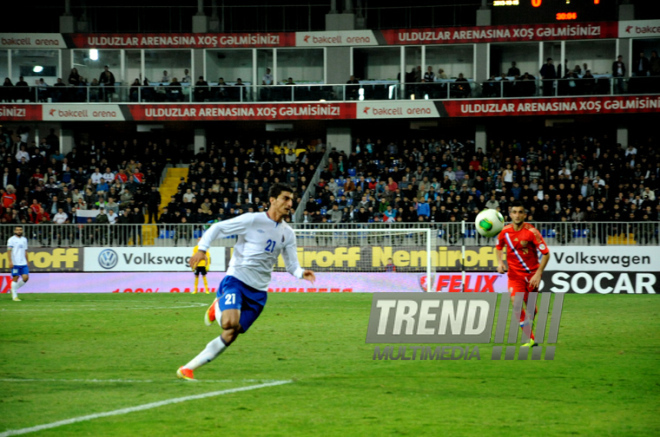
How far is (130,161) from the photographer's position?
37812 millimetres

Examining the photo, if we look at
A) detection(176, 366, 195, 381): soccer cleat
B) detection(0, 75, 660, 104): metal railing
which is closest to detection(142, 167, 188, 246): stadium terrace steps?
detection(0, 75, 660, 104): metal railing

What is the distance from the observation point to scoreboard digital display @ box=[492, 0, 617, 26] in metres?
37.3

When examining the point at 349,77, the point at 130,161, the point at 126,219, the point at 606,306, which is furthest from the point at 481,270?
the point at 130,161

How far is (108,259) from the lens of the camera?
28.0 metres

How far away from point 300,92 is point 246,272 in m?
30.4

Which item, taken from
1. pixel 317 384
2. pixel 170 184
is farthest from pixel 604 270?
pixel 170 184

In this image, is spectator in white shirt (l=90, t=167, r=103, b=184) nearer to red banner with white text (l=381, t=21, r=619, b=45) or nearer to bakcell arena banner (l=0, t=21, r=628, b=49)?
bakcell arena banner (l=0, t=21, r=628, b=49)

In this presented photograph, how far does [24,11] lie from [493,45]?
966 inches

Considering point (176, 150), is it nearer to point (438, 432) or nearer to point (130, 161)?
point (130, 161)

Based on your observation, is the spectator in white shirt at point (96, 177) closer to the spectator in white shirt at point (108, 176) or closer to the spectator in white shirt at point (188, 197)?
the spectator in white shirt at point (108, 176)

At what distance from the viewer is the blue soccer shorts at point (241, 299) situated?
8500mm

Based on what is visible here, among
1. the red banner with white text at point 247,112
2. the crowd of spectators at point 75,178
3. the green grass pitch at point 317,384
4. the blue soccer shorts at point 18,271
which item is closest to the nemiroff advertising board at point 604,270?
the green grass pitch at point 317,384

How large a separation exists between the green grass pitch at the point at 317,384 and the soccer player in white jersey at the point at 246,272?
1.64ft

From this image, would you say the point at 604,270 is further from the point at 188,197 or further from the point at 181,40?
the point at 181,40
